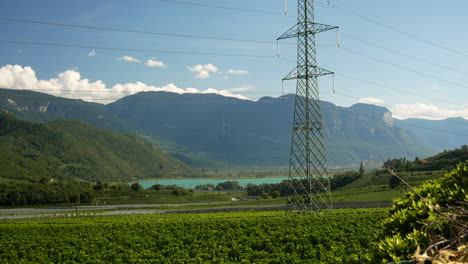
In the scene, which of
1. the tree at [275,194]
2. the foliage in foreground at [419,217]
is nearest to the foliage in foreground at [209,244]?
the foliage in foreground at [419,217]

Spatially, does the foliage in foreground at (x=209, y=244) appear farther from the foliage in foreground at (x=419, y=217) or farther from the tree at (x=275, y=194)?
the tree at (x=275, y=194)

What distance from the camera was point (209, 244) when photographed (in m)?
28.2

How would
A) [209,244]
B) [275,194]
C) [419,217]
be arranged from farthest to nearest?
[275,194] → [209,244] → [419,217]

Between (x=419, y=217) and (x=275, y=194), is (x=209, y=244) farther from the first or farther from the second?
(x=275, y=194)

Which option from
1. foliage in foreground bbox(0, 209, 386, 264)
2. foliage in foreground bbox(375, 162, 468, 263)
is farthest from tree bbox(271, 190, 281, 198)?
foliage in foreground bbox(375, 162, 468, 263)

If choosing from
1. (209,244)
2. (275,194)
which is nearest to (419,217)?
(209,244)

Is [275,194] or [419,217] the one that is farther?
[275,194]

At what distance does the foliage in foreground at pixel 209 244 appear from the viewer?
2338cm

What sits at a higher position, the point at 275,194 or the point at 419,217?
the point at 419,217

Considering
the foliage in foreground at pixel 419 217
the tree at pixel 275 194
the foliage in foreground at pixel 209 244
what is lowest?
the tree at pixel 275 194

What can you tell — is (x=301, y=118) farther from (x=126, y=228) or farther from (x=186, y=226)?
(x=126, y=228)

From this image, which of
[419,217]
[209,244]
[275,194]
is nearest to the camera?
[419,217]

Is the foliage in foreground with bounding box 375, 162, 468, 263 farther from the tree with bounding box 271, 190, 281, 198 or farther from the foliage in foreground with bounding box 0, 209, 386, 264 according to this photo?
the tree with bounding box 271, 190, 281, 198

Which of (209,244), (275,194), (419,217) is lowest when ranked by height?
(275,194)
